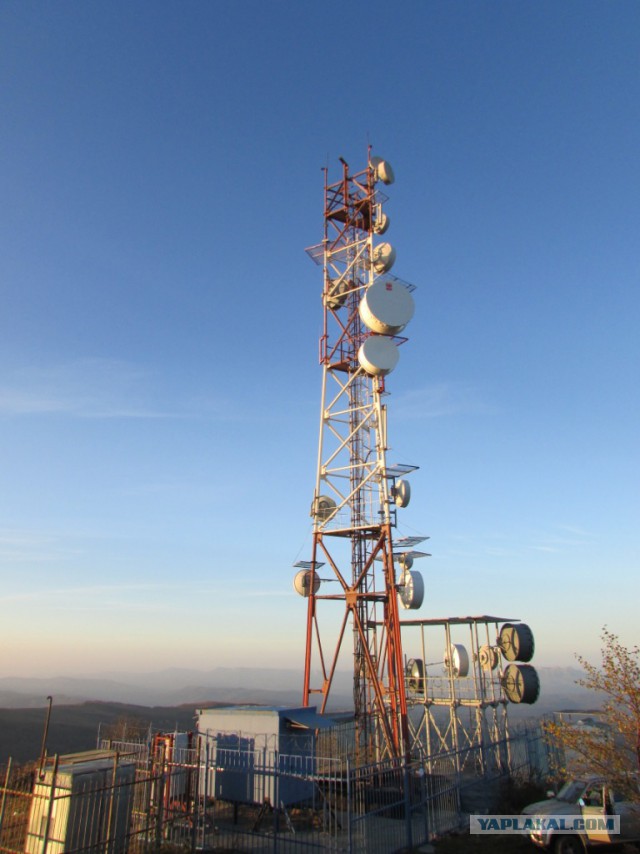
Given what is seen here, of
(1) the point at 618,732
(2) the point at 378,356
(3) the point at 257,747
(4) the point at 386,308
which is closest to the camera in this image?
(1) the point at 618,732

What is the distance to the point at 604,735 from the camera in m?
13.8

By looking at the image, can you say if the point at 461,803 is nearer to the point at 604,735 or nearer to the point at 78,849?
the point at 604,735

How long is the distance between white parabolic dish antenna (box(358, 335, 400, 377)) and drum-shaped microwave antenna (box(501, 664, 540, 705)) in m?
14.4

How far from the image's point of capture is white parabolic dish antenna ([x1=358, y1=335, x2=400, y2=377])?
1121 inches

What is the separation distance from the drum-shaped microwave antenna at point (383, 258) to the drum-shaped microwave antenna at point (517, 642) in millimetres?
18395

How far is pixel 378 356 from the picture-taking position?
2858cm

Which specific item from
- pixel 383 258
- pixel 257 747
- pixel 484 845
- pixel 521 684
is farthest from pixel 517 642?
pixel 383 258

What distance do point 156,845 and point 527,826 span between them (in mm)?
9431

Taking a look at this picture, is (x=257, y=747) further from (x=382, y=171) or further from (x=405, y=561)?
(x=382, y=171)

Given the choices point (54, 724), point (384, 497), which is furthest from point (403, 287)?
point (54, 724)

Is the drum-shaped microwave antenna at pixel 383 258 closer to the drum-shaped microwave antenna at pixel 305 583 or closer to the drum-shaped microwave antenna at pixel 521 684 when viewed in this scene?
the drum-shaped microwave antenna at pixel 305 583

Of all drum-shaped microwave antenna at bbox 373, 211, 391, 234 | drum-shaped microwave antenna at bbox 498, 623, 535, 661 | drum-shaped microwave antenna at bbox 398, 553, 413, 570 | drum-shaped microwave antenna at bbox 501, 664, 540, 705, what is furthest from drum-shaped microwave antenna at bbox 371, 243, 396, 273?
drum-shaped microwave antenna at bbox 501, 664, 540, 705

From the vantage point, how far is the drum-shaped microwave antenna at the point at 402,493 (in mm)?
27484

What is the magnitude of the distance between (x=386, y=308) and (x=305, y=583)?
45.3 feet
